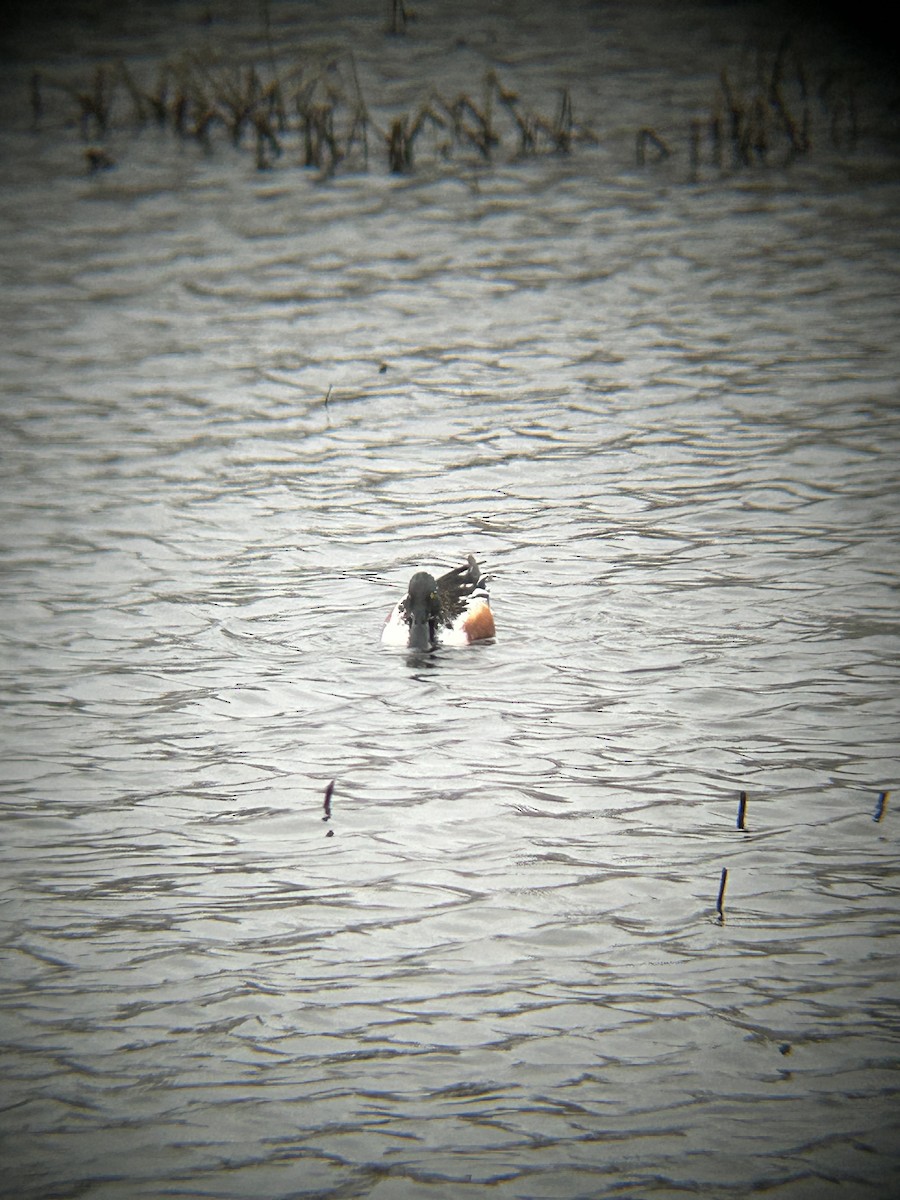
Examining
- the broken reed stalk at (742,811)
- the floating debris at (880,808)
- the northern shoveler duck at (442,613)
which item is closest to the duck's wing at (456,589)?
the northern shoveler duck at (442,613)

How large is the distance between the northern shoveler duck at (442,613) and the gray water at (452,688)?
115 millimetres

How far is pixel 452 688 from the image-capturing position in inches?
326

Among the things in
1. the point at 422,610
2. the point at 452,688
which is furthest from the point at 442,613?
the point at 452,688

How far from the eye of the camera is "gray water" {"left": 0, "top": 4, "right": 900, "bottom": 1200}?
5043 mm

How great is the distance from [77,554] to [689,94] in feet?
39.7

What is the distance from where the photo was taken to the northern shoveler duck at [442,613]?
335 inches

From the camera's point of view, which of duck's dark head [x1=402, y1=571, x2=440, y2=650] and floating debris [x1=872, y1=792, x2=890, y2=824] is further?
duck's dark head [x1=402, y1=571, x2=440, y2=650]

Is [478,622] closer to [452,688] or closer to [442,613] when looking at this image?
[442,613]

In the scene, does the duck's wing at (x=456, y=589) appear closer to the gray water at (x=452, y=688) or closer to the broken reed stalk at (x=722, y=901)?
the gray water at (x=452, y=688)

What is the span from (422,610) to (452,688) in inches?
18.7

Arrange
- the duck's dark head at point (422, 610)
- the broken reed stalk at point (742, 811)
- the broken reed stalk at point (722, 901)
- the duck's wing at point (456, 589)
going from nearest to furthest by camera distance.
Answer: the broken reed stalk at point (722, 901) → the broken reed stalk at point (742, 811) → the duck's dark head at point (422, 610) → the duck's wing at point (456, 589)

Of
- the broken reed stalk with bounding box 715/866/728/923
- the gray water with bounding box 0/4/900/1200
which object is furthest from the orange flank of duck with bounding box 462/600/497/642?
the broken reed stalk with bounding box 715/866/728/923

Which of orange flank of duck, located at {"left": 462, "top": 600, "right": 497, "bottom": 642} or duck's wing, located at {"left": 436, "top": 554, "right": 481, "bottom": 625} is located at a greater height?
duck's wing, located at {"left": 436, "top": 554, "right": 481, "bottom": 625}

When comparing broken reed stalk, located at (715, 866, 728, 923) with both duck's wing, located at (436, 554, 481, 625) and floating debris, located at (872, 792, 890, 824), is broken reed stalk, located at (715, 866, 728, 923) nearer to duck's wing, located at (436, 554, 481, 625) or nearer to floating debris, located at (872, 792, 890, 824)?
floating debris, located at (872, 792, 890, 824)
